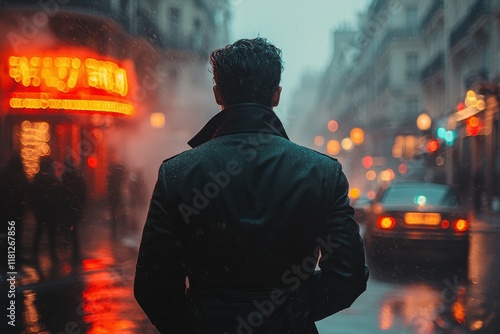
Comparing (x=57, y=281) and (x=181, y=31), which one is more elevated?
(x=181, y=31)

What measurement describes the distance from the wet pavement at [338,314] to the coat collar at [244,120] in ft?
13.1

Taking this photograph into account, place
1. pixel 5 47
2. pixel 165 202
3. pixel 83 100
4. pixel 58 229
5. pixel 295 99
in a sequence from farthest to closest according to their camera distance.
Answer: pixel 295 99 → pixel 83 100 → pixel 5 47 → pixel 58 229 → pixel 165 202

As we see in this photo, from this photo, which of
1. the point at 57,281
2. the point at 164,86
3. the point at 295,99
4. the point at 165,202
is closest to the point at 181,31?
the point at 164,86

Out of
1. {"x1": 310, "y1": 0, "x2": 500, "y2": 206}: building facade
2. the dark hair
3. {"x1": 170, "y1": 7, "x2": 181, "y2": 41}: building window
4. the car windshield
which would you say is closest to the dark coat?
the dark hair

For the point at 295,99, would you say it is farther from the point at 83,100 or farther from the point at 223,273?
the point at 223,273

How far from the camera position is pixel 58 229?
390 inches

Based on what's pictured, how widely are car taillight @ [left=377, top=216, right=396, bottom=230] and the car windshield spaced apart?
0.42 m

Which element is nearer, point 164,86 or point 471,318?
point 471,318

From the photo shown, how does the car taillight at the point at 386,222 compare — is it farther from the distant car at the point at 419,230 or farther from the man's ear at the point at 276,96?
the man's ear at the point at 276,96

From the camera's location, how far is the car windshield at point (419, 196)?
392 inches

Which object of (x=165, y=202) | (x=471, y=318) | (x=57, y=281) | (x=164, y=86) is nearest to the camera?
(x=165, y=202)

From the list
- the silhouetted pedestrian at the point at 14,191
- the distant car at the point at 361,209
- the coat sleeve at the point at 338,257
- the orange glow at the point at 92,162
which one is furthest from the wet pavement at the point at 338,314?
the orange glow at the point at 92,162

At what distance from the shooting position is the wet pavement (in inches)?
228

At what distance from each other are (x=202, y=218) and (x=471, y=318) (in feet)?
16.8
